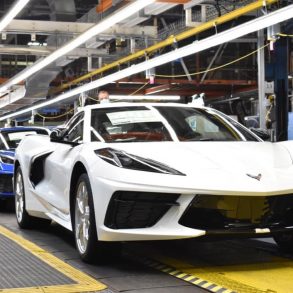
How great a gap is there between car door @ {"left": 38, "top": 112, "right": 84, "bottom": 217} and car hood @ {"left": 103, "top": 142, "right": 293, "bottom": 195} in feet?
2.54

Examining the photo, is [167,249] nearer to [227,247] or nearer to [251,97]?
[227,247]

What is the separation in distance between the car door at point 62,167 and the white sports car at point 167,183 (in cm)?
2

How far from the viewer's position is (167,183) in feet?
13.6

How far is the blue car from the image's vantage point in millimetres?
9141

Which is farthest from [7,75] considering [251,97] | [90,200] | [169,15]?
[90,200]

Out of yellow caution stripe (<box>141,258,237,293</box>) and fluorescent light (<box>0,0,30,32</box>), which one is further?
fluorescent light (<box>0,0,30,32</box>)

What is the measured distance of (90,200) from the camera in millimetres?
4602

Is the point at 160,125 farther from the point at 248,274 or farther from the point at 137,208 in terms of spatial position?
the point at 248,274

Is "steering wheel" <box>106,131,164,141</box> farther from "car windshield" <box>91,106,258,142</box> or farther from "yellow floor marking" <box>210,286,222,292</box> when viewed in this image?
"yellow floor marking" <box>210,286,222,292</box>

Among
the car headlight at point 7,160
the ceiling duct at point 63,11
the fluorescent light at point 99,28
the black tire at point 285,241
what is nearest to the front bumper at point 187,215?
the black tire at point 285,241

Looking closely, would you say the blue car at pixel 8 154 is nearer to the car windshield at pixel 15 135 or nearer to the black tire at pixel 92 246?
the car windshield at pixel 15 135

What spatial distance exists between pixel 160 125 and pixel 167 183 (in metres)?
1.39

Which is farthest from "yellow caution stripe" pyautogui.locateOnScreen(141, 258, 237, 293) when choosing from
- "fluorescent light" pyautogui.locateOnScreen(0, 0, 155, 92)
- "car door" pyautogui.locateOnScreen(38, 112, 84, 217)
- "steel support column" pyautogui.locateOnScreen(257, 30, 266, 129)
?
"steel support column" pyautogui.locateOnScreen(257, 30, 266, 129)

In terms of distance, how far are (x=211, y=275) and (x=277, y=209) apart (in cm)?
71
